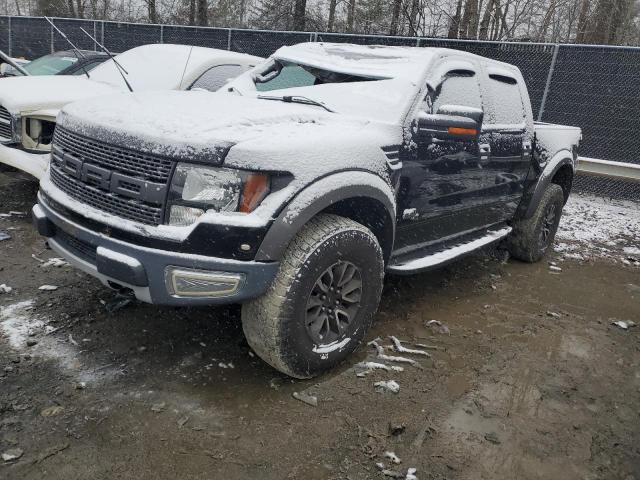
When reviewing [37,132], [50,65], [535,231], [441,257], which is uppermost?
[50,65]

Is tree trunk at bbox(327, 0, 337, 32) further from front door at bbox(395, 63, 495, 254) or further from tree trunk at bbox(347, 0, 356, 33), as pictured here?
front door at bbox(395, 63, 495, 254)

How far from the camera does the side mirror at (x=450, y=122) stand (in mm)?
3332

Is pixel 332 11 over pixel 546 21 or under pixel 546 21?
over

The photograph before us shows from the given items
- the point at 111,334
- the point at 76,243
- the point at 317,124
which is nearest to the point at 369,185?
the point at 317,124

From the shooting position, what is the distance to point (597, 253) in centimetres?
610

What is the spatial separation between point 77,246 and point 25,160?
2.41 metres

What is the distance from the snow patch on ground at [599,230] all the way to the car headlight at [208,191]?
4.59 meters

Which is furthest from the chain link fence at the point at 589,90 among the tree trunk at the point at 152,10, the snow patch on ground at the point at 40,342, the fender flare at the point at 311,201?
the tree trunk at the point at 152,10

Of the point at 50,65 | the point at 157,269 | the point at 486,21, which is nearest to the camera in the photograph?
the point at 157,269

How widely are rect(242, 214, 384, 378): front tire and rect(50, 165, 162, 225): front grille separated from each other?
631 millimetres

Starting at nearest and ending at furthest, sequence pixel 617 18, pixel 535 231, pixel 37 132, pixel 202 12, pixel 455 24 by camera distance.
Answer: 1. pixel 37 132
2. pixel 535 231
3. pixel 455 24
4. pixel 617 18
5. pixel 202 12

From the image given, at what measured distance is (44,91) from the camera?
5.09m

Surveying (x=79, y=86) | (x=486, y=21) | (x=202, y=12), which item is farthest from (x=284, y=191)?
(x=202, y=12)

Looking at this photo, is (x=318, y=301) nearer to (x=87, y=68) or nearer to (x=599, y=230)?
(x=599, y=230)
